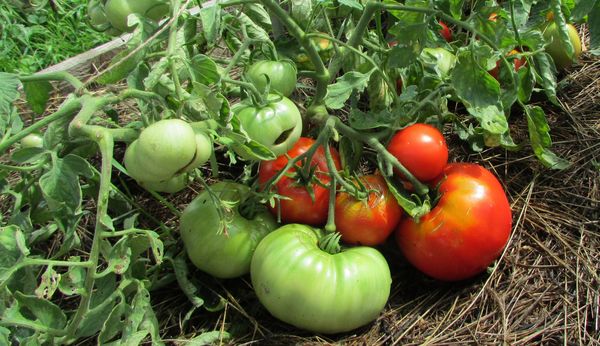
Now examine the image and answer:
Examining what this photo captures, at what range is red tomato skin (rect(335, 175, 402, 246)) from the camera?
143 centimetres

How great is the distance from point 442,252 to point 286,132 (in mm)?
449

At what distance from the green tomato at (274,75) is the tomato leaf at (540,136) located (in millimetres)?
584

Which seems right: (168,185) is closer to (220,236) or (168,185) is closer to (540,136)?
(220,236)

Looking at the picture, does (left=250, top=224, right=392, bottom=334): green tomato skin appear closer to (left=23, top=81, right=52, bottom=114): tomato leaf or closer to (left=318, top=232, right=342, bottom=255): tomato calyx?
(left=318, top=232, right=342, bottom=255): tomato calyx

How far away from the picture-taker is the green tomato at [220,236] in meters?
1.43

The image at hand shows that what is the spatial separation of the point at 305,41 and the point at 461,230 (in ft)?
1.84

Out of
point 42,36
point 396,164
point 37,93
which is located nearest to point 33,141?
point 37,93

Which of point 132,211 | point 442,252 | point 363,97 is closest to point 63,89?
point 132,211

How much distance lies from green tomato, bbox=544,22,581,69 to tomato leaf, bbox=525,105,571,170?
38cm

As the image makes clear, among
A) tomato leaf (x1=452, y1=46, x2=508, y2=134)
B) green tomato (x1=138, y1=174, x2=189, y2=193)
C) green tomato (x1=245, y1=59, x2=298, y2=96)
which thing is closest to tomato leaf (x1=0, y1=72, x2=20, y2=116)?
green tomato (x1=138, y1=174, x2=189, y2=193)

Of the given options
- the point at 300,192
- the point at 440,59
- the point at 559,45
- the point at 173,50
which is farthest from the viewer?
the point at 559,45

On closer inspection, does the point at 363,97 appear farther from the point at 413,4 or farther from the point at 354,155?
the point at 413,4

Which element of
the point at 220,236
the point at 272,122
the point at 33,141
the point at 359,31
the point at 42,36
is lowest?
the point at 42,36

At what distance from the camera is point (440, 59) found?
173 cm
